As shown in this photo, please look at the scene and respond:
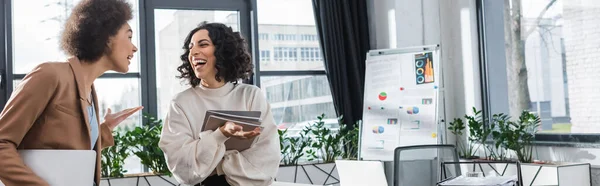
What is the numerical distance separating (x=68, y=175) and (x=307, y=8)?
544cm

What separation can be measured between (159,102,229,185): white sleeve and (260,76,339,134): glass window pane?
4.36 m

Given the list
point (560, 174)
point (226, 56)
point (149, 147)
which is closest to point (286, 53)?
point (149, 147)

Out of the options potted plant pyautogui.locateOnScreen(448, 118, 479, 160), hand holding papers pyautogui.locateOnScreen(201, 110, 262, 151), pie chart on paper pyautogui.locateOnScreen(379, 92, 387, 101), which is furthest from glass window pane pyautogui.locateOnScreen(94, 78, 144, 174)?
hand holding papers pyautogui.locateOnScreen(201, 110, 262, 151)

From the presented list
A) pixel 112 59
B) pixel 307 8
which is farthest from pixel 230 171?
pixel 307 8

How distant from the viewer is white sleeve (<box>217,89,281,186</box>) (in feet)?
6.78

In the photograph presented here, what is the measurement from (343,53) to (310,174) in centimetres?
123

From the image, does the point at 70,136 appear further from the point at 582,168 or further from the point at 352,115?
the point at 352,115

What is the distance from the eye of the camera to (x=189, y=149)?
204cm

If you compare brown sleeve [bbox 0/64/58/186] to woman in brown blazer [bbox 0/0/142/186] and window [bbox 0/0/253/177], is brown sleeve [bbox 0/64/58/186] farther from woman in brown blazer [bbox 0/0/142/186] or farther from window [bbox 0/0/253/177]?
window [bbox 0/0/253/177]

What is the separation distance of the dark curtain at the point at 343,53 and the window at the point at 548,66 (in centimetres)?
126

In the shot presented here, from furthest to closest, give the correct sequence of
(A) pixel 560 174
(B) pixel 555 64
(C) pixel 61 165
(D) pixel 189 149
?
(B) pixel 555 64 → (A) pixel 560 174 → (D) pixel 189 149 → (C) pixel 61 165

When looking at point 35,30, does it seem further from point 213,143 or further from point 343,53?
point 213,143

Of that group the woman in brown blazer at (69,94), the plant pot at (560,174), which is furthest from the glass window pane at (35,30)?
the woman in brown blazer at (69,94)

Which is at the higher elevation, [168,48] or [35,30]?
[35,30]
